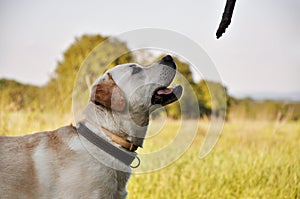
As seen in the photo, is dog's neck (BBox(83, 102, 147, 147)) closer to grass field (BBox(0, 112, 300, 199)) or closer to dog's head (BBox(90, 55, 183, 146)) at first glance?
dog's head (BBox(90, 55, 183, 146))

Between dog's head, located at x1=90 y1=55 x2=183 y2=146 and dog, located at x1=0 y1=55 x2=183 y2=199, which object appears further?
dog's head, located at x1=90 y1=55 x2=183 y2=146

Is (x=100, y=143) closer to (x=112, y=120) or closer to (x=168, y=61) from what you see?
(x=112, y=120)

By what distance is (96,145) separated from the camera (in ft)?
10.7

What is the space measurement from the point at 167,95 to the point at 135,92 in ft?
0.84

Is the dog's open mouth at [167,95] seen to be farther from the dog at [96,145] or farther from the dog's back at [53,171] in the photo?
the dog's back at [53,171]

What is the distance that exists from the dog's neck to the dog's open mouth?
0.27 meters

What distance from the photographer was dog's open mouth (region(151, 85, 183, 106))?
11.3 feet

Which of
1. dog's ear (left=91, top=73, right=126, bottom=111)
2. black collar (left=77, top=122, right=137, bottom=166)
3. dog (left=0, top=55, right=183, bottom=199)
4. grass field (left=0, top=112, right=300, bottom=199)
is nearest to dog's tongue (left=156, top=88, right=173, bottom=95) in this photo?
dog (left=0, top=55, right=183, bottom=199)

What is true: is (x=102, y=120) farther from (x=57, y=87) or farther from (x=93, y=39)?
(x=93, y=39)

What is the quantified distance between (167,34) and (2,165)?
164cm

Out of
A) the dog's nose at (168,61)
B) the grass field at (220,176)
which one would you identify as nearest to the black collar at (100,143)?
the dog's nose at (168,61)

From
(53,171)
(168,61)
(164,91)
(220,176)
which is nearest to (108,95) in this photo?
(164,91)

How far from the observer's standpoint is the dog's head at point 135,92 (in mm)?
3316

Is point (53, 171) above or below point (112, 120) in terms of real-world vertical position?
below
